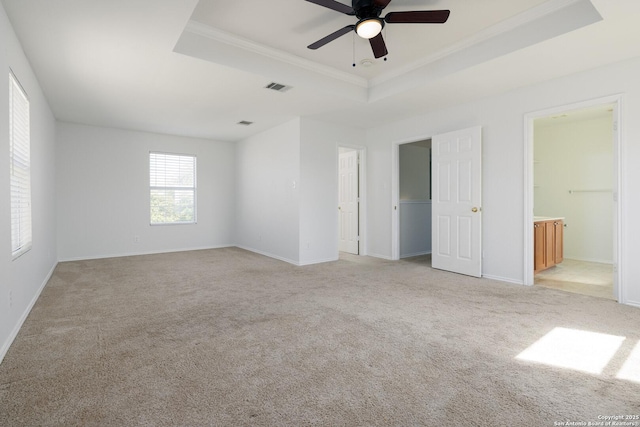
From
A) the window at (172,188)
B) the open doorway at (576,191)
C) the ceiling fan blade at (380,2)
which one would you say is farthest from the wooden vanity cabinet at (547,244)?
the window at (172,188)

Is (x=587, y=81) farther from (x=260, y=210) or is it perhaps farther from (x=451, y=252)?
(x=260, y=210)

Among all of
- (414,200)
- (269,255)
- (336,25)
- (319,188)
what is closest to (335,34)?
(336,25)

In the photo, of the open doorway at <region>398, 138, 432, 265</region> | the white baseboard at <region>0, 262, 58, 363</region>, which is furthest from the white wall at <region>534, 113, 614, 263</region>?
the white baseboard at <region>0, 262, 58, 363</region>

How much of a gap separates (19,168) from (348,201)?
5.06m

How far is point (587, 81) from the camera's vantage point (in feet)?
11.7

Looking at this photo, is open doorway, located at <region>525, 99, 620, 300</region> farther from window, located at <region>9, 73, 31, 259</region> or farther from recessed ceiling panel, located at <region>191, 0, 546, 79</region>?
window, located at <region>9, 73, 31, 259</region>

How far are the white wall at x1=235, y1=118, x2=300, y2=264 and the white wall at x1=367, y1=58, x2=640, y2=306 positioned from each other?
177 cm

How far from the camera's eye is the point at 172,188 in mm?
7035

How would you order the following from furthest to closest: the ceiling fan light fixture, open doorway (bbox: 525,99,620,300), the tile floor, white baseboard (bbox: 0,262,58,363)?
open doorway (bbox: 525,99,620,300) → the tile floor → the ceiling fan light fixture → white baseboard (bbox: 0,262,58,363)

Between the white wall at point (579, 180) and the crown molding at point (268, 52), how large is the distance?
407cm

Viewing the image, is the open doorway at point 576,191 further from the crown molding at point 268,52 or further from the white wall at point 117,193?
the white wall at point 117,193

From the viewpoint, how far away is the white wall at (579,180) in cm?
560

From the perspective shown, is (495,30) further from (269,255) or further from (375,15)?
(269,255)

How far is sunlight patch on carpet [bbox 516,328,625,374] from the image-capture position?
2.09m
